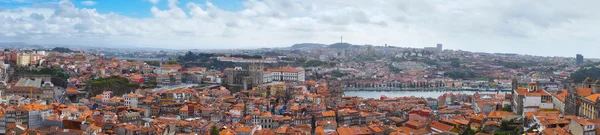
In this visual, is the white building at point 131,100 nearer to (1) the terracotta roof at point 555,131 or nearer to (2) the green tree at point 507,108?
(2) the green tree at point 507,108

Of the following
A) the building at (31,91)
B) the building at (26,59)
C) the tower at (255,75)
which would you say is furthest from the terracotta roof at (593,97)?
the building at (26,59)

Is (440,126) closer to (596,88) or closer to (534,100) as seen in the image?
(534,100)

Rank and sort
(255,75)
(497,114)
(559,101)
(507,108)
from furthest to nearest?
1. (255,75)
2. (507,108)
3. (559,101)
4. (497,114)

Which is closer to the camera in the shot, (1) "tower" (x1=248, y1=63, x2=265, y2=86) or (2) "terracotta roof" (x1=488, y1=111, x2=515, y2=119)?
(2) "terracotta roof" (x1=488, y1=111, x2=515, y2=119)

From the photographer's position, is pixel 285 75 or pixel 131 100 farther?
pixel 285 75

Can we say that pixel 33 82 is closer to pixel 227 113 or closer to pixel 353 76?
pixel 227 113

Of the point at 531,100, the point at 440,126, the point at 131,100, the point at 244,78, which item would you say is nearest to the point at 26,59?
the point at 244,78

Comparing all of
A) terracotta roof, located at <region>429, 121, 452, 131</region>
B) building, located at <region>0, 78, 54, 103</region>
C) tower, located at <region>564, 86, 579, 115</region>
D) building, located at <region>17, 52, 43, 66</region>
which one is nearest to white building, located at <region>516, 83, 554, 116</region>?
tower, located at <region>564, 86, 579, 115</region>

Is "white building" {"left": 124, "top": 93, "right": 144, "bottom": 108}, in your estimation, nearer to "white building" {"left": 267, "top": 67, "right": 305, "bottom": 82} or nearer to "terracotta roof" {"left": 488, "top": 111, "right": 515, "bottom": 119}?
"terracotta roof" {"left": 488, "top": 111, "right": 515, "bottom": 119}

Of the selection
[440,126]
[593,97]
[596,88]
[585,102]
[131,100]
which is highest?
[596,88]

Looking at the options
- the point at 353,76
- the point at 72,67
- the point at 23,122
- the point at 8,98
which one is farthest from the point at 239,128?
the point at 353,76

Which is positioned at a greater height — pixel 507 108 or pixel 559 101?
pixel 559 101
